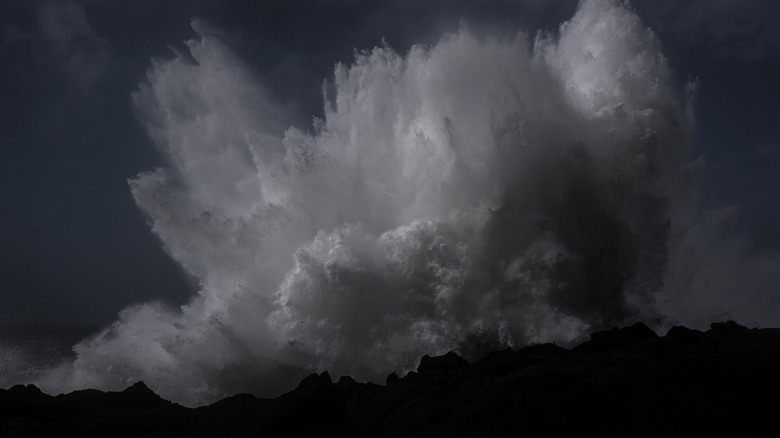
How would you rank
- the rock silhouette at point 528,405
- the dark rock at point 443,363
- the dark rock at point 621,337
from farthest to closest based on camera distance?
the dark rock at point 443,363 < the dark rock at point 621,337 < the rock silhouette at point 528,405

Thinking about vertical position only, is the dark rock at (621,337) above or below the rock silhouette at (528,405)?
above

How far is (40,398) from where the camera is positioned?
12.4 metres

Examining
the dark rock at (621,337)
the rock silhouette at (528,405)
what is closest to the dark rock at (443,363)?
the rock silhouette at (528,405)

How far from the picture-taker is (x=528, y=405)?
1147 cm

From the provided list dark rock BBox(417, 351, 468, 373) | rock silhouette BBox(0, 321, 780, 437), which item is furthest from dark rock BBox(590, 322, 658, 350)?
Answer: dark rock BBox(417, 351, 468, 373)

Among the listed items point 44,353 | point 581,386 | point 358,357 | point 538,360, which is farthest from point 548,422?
point 44,353

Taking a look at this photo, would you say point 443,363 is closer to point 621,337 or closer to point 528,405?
point 621,337

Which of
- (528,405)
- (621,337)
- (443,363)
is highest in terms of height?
(621,337)

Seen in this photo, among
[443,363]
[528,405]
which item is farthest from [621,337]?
[528,405]

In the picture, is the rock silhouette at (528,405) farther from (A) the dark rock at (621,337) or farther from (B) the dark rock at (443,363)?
(B) the dark rock at (443,363)

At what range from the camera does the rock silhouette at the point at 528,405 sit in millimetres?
10320

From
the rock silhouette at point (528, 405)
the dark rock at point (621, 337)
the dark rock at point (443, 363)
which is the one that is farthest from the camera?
the dark rock at point (443, 363)

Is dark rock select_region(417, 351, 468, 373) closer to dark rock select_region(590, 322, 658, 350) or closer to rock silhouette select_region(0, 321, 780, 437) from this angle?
rock silhouette select_region(0, 321, 780, 437)

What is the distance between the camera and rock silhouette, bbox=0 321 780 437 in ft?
33.9
